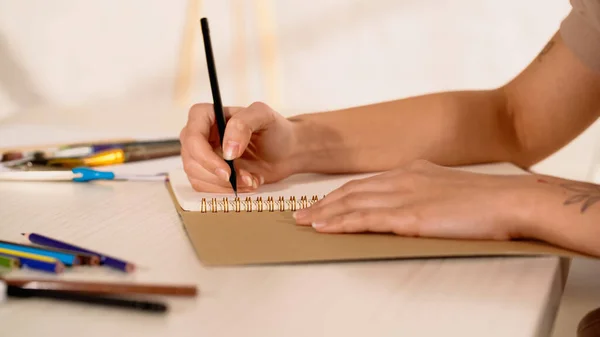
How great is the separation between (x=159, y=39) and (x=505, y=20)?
933mm

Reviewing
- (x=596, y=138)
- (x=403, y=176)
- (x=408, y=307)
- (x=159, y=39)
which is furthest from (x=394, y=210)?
(x=159, y=39)

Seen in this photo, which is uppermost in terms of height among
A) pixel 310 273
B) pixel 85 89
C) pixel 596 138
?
pixel 85 89

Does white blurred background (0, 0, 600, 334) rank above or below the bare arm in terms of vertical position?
above

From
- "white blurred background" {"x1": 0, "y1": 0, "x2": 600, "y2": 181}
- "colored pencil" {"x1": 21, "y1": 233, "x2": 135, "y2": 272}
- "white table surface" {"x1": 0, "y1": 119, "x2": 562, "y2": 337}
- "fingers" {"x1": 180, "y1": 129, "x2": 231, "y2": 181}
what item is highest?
"white blurred background" {"x1": 0, "y1": 0, "x2": 600, "y2": 181}

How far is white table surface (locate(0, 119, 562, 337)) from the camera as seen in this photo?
442 mm

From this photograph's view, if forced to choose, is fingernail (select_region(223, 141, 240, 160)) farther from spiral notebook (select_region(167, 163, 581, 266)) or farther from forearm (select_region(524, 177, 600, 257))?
forearm (select_region(524, 177, 600, 257))

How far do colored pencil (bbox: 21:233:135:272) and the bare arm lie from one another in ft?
1.20

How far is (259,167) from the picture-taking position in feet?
2.78

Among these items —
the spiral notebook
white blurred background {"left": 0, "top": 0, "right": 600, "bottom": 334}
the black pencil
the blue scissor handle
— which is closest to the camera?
the spiral notebook

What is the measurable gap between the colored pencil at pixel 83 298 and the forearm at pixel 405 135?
1.47 ft

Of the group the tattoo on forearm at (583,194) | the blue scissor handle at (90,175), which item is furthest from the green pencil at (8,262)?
the tattoo on forearm at (583,194)

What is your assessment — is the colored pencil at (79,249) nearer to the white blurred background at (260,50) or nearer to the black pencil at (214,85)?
the black pencil at (214,85)

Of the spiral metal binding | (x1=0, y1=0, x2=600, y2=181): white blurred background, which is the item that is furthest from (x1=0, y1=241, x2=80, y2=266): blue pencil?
(x1=0, y1=0, x2=600, y2=181): white blurred background

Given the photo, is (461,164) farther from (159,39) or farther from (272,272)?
(159,39)
